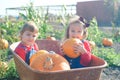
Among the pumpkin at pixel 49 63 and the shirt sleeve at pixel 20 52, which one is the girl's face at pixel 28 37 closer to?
the shirt sleeve at pixel 20 52

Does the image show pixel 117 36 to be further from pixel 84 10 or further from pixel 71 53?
pixel 84 10

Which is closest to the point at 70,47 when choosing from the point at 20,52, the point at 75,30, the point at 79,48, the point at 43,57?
the point at 79,48

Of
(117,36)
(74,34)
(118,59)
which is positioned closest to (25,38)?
(74,34)

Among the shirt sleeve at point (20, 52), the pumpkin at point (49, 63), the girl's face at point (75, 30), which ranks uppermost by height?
the girl's face at point (75, 30)

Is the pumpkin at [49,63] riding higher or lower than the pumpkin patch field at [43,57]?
higher

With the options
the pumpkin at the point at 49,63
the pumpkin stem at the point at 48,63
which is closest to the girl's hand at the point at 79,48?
the pumpkin at the point at 49,63

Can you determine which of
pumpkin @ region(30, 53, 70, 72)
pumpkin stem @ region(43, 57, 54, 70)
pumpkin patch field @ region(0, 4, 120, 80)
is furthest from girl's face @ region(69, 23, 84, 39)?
pumpkin stem @ region(43, 57, 54, 70)

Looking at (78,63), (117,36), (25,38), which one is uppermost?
(25,38)

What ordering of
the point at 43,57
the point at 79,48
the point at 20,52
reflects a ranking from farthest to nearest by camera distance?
the point at 20,52 → the point at 79,48 → the point at 43,57

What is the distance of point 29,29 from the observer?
3580 millimetres

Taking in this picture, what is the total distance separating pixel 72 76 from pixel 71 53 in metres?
0.67

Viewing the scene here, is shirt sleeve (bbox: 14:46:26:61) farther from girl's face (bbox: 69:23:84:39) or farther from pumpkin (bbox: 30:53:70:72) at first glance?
pumpkin (bbox: 30:53:70:72)

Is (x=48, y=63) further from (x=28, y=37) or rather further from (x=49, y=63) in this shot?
(x=28, y=37)

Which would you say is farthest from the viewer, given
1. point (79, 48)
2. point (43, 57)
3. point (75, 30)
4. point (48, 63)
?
point (75, 30)
